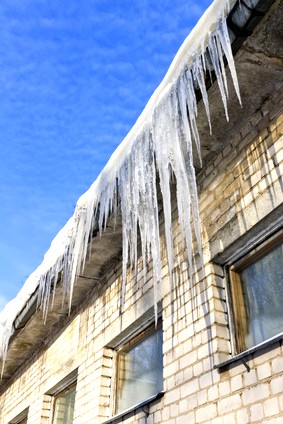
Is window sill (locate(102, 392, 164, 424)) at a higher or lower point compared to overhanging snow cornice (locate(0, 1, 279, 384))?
lower

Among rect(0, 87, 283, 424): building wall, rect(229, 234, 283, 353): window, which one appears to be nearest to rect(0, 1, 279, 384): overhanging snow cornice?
rect(0, 87, 283, 424): building wall

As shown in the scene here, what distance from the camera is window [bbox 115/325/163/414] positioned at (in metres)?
4.30

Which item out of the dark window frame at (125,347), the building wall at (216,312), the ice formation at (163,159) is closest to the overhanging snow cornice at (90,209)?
the ice formation at (163,159)

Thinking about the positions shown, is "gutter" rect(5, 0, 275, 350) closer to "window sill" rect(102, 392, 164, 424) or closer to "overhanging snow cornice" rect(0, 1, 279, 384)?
"overhanging snow cornice" rect(0, 1, 279, 384)

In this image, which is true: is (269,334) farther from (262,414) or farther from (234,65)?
(234,65)

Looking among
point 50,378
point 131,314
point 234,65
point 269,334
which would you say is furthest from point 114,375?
point 234,65

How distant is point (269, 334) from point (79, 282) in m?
2.94

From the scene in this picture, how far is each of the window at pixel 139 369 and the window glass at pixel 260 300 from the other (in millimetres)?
1008

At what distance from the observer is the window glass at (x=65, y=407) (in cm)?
594

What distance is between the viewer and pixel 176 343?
384 centimetres

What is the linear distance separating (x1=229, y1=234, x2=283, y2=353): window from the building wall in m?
0.09

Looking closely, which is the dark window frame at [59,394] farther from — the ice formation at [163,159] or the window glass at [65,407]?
the ice formation at [163,159]

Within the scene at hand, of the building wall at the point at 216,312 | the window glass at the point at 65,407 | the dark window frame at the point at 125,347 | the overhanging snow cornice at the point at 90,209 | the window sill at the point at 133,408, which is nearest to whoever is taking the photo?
the building wall at the point at 216,312

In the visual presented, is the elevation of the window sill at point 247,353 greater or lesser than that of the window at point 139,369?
lesser
